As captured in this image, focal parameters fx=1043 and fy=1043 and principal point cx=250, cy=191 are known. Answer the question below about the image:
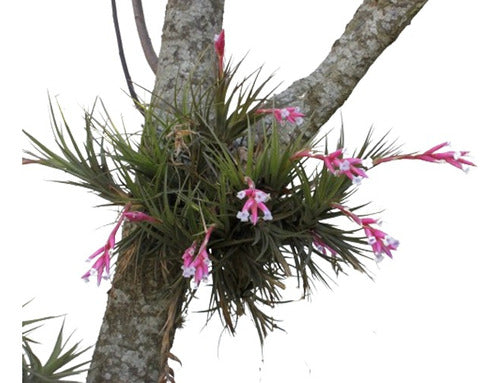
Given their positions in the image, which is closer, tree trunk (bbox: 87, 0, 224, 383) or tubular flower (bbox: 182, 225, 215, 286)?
tubular flower (bbox: 182, 225, 215, 286)

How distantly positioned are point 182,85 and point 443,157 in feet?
2.14

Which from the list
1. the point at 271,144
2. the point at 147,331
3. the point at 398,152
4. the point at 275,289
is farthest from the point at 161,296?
the point at 398,152

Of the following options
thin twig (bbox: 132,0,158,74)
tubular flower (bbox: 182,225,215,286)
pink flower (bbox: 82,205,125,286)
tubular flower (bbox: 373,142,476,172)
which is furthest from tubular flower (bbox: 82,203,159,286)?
thin twig (bbox: 132,0,158,74)

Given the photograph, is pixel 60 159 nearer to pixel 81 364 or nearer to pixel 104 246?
pixel 104 246

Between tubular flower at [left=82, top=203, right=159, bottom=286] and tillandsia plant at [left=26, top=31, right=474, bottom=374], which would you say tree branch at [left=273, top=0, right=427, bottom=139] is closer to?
tillandsia plant at [left=26, top=31, right=474, bottom=374]

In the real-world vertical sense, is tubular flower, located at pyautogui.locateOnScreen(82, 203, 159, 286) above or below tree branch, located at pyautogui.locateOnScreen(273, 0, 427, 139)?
below

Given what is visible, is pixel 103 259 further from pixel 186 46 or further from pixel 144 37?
pixel 144 37

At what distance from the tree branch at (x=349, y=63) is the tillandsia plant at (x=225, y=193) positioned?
6.5 inches

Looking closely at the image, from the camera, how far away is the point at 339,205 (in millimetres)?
2121

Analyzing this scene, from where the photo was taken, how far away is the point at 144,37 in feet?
9.14

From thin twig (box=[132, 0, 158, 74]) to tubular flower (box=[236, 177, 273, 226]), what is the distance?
84 cm

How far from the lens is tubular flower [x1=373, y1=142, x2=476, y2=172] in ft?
6.84

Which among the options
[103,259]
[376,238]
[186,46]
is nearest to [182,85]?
[186,46]

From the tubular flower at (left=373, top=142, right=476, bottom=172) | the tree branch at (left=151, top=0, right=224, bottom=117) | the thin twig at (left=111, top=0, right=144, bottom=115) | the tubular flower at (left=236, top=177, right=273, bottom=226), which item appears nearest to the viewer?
the tubular flower at (left=236, top=177, right=273, bottom=226)
